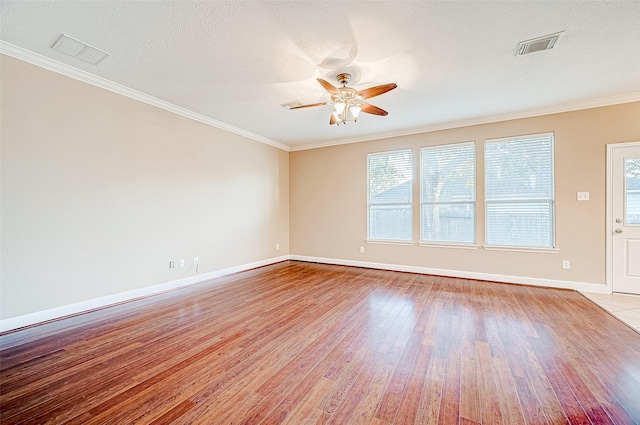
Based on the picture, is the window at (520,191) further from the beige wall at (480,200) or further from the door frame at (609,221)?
the door frame at (609,221)

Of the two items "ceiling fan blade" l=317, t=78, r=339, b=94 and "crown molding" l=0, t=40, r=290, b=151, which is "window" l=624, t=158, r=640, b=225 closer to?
"ceiling fan blade" l=317, t=78, r=339, b=94

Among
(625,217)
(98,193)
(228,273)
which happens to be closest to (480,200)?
(625,217)

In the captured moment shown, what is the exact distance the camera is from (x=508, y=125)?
4.39 metres

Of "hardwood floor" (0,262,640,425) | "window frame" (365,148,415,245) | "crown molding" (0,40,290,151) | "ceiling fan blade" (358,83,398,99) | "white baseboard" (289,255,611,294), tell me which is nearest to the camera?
"hardwood floor" (0,262,640,425)

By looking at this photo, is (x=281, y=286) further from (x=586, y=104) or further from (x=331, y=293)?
(x=586, y=104)

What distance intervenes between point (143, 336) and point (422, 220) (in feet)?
14.9

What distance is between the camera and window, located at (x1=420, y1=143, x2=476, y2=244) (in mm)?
4691

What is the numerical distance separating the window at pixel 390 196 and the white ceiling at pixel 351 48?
1.44 metres

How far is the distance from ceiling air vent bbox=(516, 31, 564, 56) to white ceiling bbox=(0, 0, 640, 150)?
6 centimetres

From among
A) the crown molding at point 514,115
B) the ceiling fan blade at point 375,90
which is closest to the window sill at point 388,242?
the crown molding at point 514,115

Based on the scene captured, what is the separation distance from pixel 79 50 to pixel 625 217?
270 inches

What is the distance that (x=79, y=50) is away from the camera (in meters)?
2.64

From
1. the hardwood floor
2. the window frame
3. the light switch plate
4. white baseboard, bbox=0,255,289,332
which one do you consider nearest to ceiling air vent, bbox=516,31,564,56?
the light switch plate

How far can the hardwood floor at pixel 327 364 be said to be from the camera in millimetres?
1562
